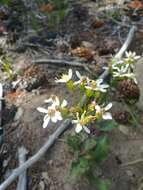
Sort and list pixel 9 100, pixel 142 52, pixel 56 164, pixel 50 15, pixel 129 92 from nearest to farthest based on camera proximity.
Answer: pixel 56 164 → pixel 129 92 → pixel 9 100 → pixel 142 52 → pixel 50 15

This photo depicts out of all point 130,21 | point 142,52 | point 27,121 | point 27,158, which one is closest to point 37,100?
point 27,121

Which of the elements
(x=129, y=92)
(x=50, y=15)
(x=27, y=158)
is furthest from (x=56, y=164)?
(x=50, y=15)

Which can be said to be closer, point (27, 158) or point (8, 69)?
point (27, 158)

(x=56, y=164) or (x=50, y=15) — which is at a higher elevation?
(x=50, y=15)

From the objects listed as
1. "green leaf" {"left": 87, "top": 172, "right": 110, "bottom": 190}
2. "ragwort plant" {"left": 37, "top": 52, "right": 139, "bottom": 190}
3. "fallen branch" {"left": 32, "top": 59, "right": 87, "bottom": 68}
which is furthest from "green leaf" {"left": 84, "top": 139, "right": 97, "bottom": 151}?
"fallen branch" {"left": 32, "top": 59, "right": 87, "bottom": 68}

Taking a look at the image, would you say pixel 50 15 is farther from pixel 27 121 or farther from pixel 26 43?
pixel 27 121

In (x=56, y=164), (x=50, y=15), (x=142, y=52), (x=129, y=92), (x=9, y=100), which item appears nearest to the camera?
(x=56, y=164)
